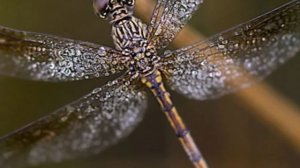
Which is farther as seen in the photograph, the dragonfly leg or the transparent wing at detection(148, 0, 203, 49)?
the dragonfly leg

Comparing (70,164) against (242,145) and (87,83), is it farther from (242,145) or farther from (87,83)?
(242,145)

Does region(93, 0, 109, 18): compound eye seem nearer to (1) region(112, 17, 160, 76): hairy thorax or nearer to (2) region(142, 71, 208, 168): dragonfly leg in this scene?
(1) region(112, 17, 160, 76): hairy thorax

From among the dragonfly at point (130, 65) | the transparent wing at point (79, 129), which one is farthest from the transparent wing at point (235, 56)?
the transparent wing at point (79, 129)

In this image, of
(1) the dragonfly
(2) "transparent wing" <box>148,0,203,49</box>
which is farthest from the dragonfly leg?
(2) "transparent wing" <box>148,0,203,49</box>

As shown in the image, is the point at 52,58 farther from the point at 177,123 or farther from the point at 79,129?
the point at 177,123

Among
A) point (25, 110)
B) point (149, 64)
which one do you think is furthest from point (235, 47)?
point (25, 110)
